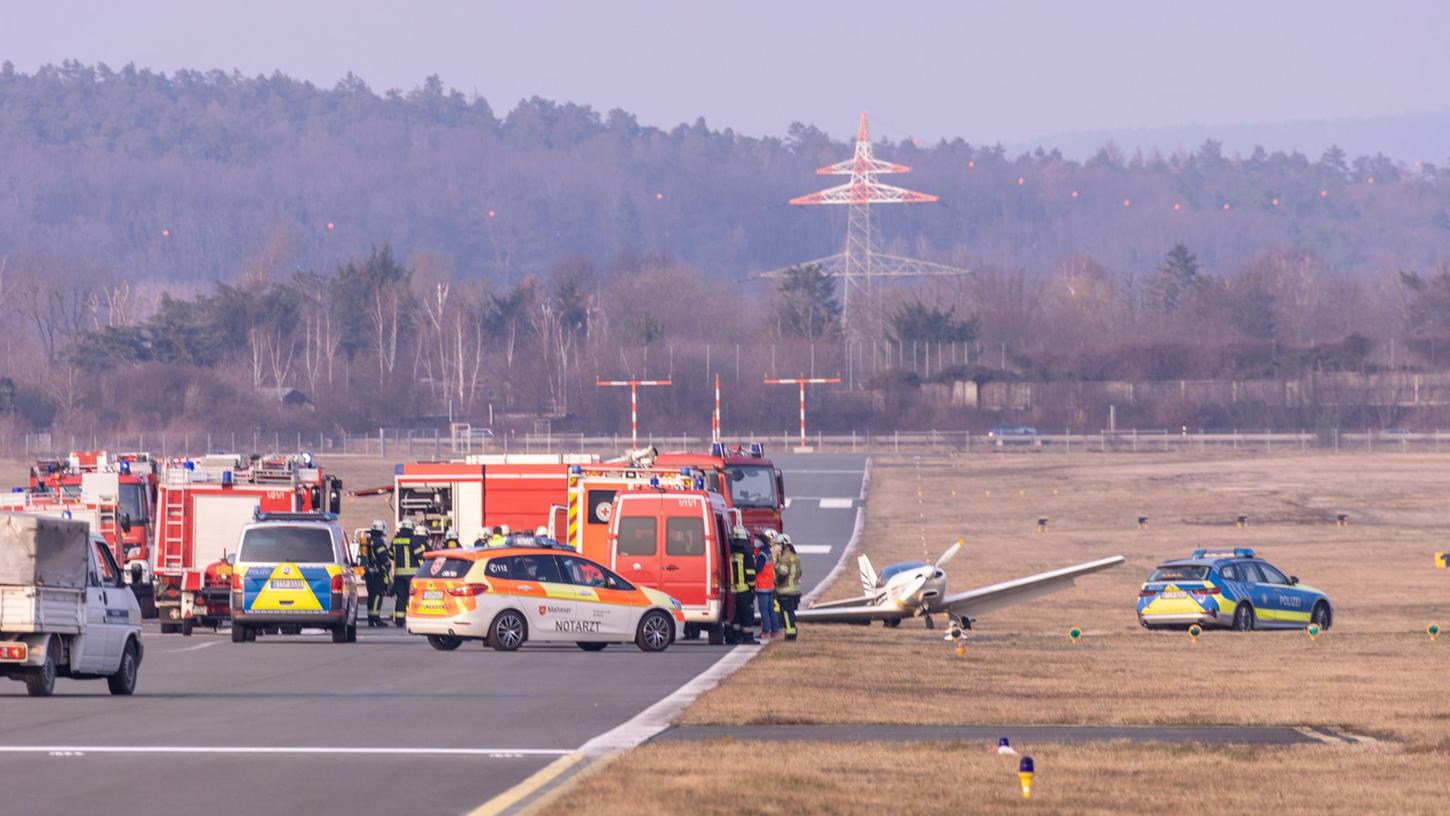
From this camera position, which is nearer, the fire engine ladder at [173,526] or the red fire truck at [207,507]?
the red fire truck at [207,507]

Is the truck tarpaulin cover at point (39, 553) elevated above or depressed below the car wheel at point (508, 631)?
above

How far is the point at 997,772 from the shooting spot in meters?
15.6

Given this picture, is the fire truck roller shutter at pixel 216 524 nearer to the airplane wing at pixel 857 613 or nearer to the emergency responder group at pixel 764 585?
the emergency responder group at pixel 764 585

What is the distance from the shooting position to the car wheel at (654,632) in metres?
30.3

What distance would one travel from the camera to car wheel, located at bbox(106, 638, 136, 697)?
23.2 metres

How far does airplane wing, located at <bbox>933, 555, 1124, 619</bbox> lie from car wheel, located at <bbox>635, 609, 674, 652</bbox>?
8980 millimetres

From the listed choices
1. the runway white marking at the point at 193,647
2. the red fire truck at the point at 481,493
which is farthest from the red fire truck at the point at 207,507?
the runway white marking at the point at 193,647

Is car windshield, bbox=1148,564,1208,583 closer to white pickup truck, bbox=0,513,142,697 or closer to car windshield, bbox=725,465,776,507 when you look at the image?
car windshield, bbox=725,465,776,507

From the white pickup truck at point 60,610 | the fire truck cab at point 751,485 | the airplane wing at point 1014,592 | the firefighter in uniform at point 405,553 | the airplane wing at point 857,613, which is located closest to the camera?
the white pickup truck at point 60,610

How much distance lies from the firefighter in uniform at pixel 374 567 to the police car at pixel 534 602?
7018mm

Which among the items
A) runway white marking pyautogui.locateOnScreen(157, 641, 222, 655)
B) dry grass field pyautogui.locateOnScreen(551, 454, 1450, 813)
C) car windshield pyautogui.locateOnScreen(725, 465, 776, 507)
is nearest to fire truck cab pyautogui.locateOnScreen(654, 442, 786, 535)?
car windshield pyautogui.locateOnScreen(725, 465, 776, 507)

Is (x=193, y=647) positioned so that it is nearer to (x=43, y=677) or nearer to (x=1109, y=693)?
(x=43, y=677)

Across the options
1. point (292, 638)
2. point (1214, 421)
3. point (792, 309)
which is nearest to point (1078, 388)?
point (1214, 421)

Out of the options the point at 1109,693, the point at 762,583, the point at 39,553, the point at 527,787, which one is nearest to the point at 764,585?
the point at 762,583
